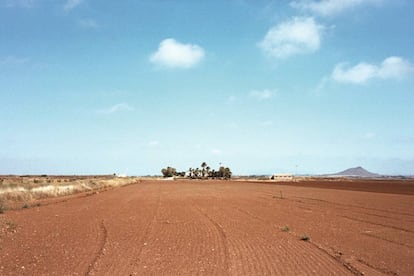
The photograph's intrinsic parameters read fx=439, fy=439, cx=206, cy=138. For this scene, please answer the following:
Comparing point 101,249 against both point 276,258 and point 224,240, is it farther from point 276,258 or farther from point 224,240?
point 276,258

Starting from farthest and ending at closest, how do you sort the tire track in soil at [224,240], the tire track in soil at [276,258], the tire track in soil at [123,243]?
the tire track in soil at [224,240]
the tire track in soil at [123,243]
the tire track in soil at [276,258]

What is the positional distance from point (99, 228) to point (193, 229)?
12.2 ft

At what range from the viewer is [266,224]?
61.4 feet

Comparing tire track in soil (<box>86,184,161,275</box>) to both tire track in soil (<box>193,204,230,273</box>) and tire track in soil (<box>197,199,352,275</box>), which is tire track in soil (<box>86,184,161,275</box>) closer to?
tire track in soil (<box>193,204,230,273</box>)

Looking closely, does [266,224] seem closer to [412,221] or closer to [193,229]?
[193,229]

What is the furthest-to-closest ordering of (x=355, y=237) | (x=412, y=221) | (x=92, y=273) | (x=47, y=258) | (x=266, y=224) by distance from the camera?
(x=412, y=221) < (x=266, y=224) < (x=355, y=237) < (x=47, y=258) < (x=92, y=273)

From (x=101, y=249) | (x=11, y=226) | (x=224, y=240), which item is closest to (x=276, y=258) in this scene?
(x=224, y=240)

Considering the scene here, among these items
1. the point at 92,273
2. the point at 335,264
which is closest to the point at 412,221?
the point at 335,264

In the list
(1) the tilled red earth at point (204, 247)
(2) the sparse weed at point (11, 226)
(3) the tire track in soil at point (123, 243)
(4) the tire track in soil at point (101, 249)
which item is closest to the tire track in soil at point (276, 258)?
(1) the tilled red earth at point (204, 247)

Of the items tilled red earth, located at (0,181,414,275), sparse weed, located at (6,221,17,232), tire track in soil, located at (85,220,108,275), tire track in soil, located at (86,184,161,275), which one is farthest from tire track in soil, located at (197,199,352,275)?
sparse weed, located at (6,221,17,232)

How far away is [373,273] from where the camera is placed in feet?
31.6

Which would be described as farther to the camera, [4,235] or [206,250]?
[4,235]

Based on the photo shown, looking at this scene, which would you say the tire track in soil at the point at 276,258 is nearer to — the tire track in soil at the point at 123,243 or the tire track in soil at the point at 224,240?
the tire track in soil at the point at 224,240

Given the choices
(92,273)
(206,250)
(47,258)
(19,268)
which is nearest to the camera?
(92,273)
